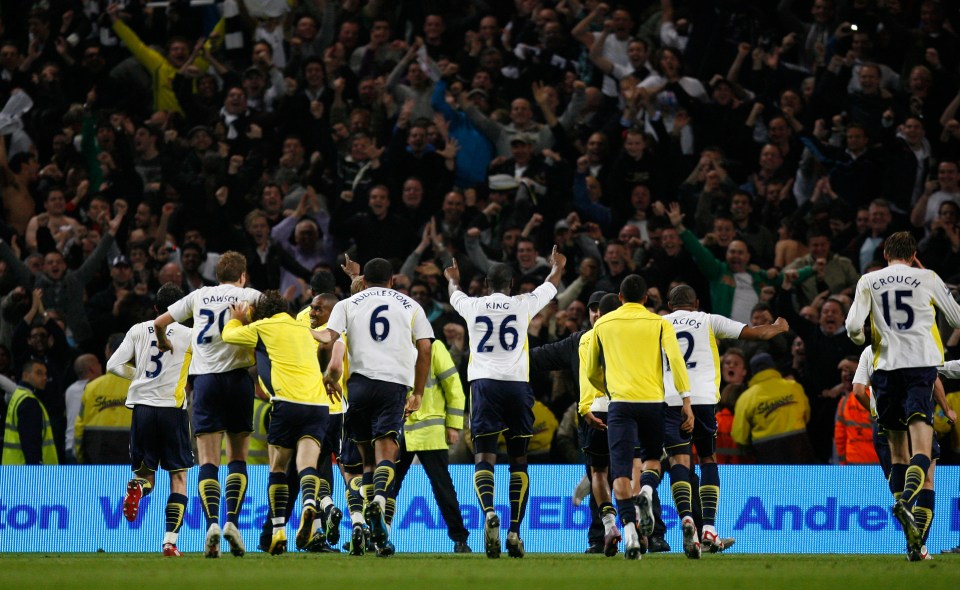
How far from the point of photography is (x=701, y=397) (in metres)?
13.3

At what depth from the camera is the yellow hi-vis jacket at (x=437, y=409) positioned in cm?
1416

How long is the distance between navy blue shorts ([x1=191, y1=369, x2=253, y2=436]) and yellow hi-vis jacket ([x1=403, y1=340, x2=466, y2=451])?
2268 mm

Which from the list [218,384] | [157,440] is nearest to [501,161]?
[157,440]

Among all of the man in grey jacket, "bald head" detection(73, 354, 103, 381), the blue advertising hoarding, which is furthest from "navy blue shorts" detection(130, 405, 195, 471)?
the man in grey jacket

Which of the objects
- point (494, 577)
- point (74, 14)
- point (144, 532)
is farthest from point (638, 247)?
point (74, 14)

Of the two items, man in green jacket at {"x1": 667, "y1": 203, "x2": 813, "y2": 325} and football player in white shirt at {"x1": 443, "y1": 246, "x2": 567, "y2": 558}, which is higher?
man in green jacket at {"x1": 667, "y1": 203, "x2": 813, "y2": 325}

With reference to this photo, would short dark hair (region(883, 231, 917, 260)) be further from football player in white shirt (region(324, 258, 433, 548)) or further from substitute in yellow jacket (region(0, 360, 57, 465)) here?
substitute in yellow jacket (region(0, 360, 57, 465))

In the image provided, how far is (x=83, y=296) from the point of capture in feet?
63.0

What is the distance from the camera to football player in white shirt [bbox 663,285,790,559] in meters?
13.0

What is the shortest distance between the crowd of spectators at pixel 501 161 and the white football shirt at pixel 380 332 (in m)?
3.83

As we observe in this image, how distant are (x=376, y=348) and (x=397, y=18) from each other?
1191 cm

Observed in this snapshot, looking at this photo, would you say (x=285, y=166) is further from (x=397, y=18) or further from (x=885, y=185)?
(x=885, y=185)

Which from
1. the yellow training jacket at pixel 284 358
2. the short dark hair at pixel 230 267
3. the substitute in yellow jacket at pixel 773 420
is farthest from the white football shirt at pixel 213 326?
the substitute in yellow jacket at pixel 773 420

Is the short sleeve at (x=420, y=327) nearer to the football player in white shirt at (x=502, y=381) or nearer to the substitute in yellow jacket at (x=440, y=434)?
the football player in white shirt at (x=502, y=381)
